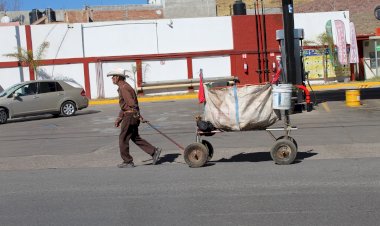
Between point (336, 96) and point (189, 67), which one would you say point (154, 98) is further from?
point (336, 96)

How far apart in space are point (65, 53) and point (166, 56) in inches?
259

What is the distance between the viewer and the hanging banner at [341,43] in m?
38.8

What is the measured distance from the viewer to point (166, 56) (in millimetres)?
37469

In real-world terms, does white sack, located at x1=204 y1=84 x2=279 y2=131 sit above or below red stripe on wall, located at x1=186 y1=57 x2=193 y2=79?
below

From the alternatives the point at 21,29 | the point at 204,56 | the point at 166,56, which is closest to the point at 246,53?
the point at 204,56

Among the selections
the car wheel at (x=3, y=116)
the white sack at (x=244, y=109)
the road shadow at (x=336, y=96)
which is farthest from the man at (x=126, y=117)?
the road shadow at (x=336, y=96)

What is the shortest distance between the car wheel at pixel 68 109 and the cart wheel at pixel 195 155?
1465cm

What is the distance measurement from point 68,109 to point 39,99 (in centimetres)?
144

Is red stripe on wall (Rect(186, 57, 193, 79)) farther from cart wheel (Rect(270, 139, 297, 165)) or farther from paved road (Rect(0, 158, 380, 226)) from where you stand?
cart wheel (Rect(270, 139, 297, 165))

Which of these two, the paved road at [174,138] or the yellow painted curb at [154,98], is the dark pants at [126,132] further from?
the yellow painted curb at [154,98]

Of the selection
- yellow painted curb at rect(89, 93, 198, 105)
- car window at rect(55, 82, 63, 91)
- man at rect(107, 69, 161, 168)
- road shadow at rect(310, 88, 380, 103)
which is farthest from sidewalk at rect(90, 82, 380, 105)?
man at rect(107, 69, 161, 168)

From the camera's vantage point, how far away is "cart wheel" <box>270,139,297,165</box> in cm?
1009

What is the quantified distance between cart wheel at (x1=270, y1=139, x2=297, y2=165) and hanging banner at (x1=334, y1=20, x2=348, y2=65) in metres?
30.2

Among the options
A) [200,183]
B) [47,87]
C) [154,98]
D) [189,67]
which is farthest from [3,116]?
[189,67]
